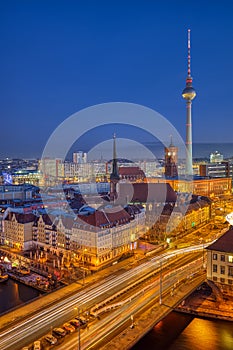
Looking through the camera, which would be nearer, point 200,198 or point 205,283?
point 205,283

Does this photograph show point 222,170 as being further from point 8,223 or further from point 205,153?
point 205,153

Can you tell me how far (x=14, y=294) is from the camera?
12.5 m

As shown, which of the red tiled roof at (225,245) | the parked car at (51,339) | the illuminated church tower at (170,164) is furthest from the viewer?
the illuminated church tower at (170,164)

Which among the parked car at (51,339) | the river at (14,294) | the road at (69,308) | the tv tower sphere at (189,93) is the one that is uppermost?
the tv tower sphere at (189,93)

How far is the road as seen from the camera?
8.34 meters

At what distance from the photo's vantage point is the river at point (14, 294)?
1161 cm

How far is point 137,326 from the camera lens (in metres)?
8.84

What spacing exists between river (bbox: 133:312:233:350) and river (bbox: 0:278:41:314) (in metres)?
4.86

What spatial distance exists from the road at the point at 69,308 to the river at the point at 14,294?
2.41m

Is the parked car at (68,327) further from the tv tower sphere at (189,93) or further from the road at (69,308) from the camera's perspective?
the tv tower sphere at (189,93)

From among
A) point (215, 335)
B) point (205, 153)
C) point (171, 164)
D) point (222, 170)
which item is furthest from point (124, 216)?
point (205, 153)

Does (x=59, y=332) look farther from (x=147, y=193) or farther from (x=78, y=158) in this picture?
(x=78, y=158)

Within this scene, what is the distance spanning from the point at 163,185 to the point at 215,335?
16.1 meters

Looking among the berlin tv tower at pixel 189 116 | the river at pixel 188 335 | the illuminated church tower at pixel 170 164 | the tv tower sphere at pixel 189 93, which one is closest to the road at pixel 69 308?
the river at pixel 188 335
